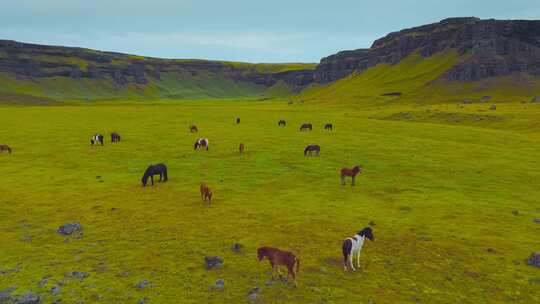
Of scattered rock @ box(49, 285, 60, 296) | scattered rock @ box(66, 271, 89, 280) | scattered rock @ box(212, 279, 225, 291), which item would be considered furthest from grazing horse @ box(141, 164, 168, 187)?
scattered rock @ box(212, 279, 225, 291)

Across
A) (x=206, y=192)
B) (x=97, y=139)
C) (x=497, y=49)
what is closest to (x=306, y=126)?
(x=97, y=139)

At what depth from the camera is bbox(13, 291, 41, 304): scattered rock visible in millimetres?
15547

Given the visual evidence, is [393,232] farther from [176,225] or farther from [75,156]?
[75,156]

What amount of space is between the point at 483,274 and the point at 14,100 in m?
189

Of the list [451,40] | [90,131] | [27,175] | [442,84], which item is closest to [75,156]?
[27,175]

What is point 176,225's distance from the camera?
2311 cm

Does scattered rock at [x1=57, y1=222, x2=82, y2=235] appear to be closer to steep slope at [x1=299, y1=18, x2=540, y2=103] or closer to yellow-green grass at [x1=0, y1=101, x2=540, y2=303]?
yellow-green grass at [x1=0, y1=101, x2=540, y2=303]

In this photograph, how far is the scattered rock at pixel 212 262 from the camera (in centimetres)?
1797

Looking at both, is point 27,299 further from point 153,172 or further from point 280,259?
point 153,172

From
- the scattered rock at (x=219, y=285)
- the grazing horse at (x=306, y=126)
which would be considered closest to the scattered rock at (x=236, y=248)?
the scattered rock at (x=219, y=285)

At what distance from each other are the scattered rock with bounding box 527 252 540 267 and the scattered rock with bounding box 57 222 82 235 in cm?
2246

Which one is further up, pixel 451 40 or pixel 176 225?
pixel 451 40

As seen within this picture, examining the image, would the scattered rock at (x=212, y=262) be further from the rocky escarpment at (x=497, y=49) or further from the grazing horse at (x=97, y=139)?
the rocky escarpment at (x=497, y=49)

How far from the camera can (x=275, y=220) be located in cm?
2383
